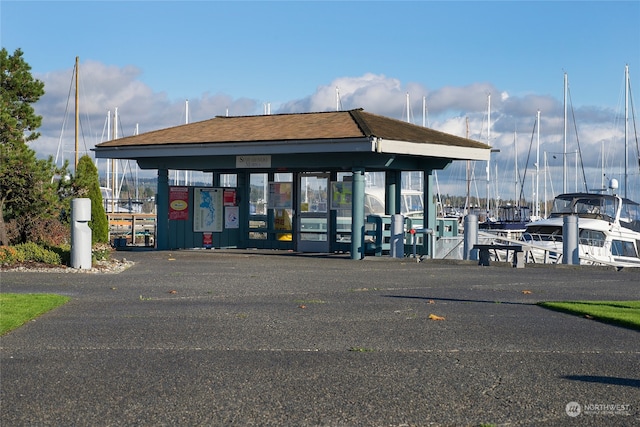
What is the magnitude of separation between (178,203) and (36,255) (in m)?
7.48

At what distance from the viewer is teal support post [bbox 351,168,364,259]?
23.0 meters

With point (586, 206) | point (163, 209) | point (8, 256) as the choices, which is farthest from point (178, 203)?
point (586, 206)

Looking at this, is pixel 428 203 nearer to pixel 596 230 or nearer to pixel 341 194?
pixel 341 194

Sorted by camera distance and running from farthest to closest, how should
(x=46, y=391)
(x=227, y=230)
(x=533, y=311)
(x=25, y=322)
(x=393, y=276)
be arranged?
(x=227, y=230), (x=393, y=276), (x=533, y=311), (x=25, y=322), (x=46, y=391)

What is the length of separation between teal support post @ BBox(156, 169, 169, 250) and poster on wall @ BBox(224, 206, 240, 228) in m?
2.05

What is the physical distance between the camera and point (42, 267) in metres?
18.7

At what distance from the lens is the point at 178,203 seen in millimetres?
26234

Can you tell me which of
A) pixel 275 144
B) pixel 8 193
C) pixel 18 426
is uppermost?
pixel 275 144

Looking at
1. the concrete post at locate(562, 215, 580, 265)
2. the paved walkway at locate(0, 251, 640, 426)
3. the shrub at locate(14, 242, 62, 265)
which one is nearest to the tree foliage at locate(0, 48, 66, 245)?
the shrub at locate(14, 242, 62, 265)

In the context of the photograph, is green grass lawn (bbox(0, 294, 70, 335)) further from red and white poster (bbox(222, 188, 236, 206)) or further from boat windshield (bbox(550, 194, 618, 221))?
boat windshield (bbox(550, 194, 618, 221))

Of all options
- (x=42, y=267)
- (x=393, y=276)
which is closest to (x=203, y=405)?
(x=393, y=276)

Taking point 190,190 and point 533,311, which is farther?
point 190,190

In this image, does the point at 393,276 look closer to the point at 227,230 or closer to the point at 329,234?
the point at 329,234

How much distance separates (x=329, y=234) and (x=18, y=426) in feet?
64.0
